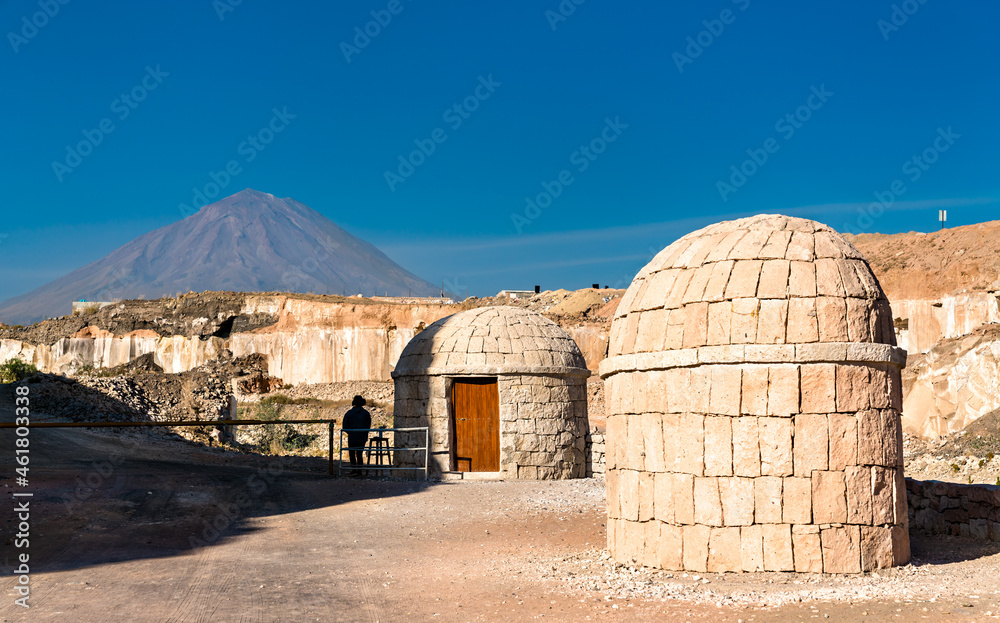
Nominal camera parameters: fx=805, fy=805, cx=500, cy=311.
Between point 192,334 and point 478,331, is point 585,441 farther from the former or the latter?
point 192,334

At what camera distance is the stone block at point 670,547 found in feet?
22.6

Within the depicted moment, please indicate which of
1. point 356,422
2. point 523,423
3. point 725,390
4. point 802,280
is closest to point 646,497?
point 725,390

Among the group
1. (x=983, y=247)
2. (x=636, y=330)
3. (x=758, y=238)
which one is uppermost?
(x=983, y=247)

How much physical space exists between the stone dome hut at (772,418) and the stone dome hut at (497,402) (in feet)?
24.3

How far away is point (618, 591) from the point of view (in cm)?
650

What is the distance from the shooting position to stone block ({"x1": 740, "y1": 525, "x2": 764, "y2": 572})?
6585 mm

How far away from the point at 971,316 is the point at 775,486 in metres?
29.3

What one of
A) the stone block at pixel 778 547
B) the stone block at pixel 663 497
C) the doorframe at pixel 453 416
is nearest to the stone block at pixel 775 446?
the stone block at pixel 778 547

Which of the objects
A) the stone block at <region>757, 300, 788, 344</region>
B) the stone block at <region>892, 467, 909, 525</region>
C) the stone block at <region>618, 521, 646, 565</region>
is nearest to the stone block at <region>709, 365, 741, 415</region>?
the stone block at <region>757, 300, 788, 344</region>

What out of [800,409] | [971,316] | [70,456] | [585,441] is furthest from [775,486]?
[971,316]

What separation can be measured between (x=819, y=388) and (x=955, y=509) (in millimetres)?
3035

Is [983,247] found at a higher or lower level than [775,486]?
higher

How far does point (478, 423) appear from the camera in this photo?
1494cm

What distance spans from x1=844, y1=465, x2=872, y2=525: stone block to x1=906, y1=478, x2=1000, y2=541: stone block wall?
232 cm
